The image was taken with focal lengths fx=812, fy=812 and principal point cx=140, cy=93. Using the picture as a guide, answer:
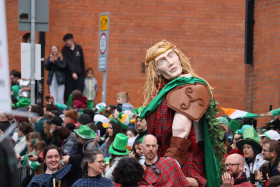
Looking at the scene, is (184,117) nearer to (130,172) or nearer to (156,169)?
(156,169)

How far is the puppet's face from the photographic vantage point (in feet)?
26.4

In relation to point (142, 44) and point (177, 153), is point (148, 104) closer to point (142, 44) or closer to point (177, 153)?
point (177, 153)

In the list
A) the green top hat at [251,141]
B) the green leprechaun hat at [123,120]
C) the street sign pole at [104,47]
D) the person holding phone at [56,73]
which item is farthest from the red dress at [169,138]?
the person holding phone at [56,73]

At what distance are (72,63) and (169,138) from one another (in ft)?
39.4

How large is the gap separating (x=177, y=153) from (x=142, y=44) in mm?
14029

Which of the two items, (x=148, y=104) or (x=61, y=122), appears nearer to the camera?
(x=148, y=104)

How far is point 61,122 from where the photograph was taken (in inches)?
508

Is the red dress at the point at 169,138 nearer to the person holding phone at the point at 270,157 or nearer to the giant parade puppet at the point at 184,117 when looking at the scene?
the giant parade puppet at the point at 184,117

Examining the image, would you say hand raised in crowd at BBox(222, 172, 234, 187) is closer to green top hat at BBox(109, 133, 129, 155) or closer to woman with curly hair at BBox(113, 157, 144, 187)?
woman with curly hair at BBox(113, 157, 144, 187)

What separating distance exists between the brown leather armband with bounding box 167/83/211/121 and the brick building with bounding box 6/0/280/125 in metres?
13.2

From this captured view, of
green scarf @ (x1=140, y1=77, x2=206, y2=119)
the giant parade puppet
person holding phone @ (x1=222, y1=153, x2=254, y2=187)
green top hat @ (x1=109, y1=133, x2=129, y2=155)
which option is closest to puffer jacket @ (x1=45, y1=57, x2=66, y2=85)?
green top hat @ (x1=109, y1=133, x2=129, y2=155)

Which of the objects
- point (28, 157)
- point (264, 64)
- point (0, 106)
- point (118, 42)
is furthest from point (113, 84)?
point (0, 106)

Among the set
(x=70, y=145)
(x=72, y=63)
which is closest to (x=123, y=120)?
(x=70, y=145)

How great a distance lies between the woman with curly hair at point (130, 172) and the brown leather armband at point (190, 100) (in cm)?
65
